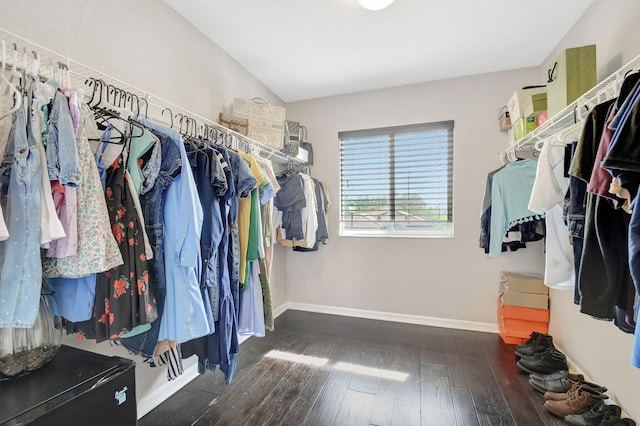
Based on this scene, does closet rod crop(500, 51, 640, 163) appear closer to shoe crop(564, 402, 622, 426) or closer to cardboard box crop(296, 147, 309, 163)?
shoe crop(564, 402, 622, 426)

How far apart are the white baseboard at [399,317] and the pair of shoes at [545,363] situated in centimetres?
65

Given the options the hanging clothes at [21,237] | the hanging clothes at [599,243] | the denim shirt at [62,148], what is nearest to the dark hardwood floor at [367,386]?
the hanging clothes at [599,243]

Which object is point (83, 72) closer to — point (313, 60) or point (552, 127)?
point (313, 60)

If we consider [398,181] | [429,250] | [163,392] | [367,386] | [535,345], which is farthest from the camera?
[398,181]

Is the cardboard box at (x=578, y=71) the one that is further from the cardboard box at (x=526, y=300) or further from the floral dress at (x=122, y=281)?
the floral dress at (x=122, y=281)

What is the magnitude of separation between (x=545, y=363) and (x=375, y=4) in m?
2.62

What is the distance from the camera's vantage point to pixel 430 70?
2.57 meters

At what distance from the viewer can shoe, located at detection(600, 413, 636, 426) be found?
1.35m

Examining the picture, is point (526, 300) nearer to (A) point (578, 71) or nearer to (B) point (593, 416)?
(B) point (593, 416)

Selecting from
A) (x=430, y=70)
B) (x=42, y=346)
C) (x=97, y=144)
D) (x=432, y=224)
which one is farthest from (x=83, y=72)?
(x=432, y=224)

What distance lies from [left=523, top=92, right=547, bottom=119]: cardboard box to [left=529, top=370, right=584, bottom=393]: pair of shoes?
68.2 inches

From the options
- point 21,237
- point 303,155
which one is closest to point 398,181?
point 303,155

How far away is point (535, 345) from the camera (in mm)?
2152

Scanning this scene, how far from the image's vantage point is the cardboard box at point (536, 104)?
1894mm
